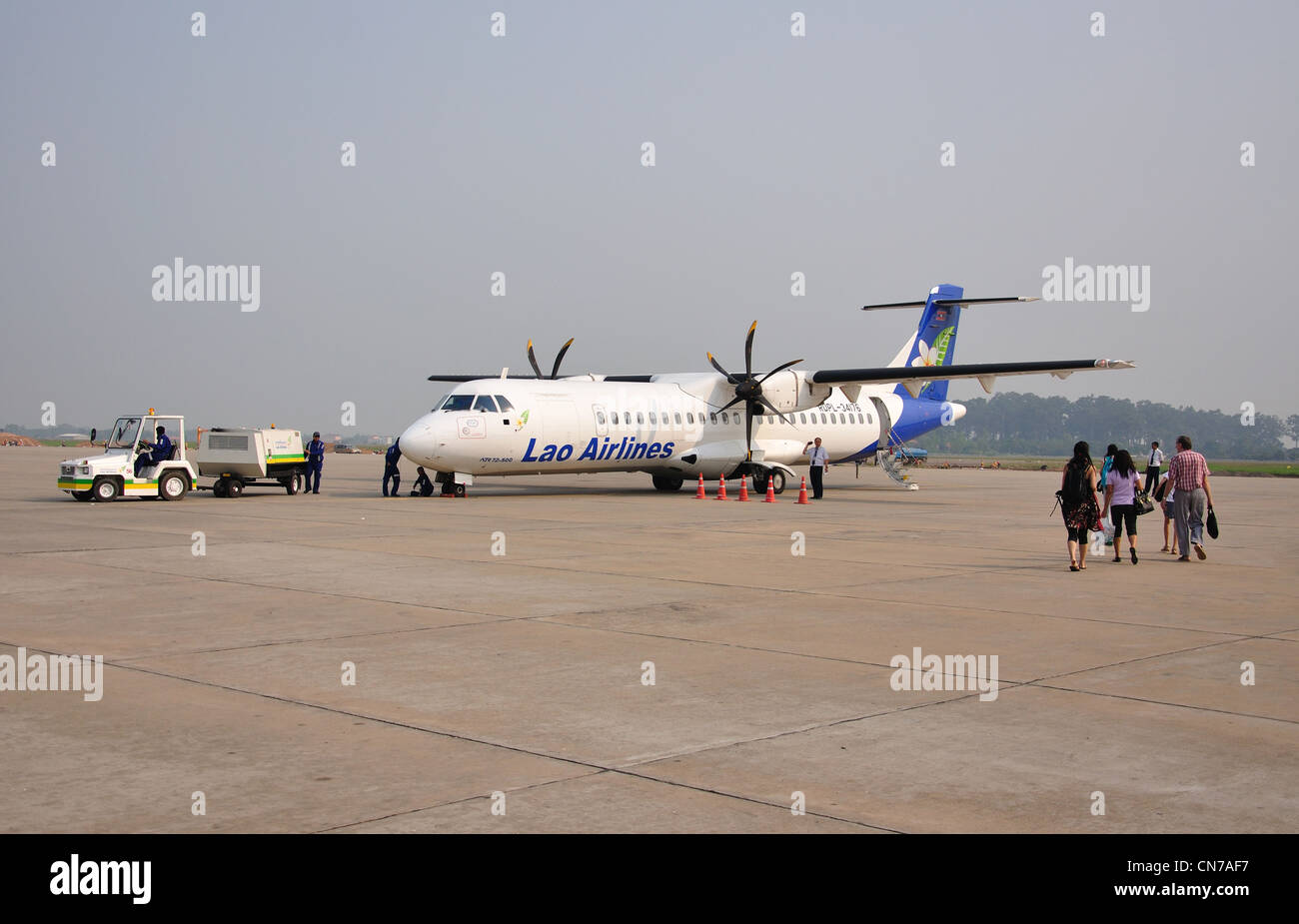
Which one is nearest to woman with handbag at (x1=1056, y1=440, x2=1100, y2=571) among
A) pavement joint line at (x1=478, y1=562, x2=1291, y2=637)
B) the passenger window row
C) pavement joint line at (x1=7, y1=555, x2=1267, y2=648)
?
pavement joint line at (x1=478, y1=562, x2=1291, y2=637)

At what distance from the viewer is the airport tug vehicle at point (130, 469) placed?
24078 mm

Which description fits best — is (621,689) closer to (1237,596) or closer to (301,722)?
(301,722)

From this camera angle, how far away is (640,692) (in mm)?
7207

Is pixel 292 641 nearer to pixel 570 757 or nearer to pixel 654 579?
pixel 570 757

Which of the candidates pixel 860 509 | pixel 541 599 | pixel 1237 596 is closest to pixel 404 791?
pixel 541 599

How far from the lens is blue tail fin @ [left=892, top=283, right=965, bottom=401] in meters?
35.3

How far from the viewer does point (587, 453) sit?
2695 cm

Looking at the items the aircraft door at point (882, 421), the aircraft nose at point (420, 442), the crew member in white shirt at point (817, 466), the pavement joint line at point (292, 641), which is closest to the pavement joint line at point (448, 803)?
the pavement joint line at point (292, 641)

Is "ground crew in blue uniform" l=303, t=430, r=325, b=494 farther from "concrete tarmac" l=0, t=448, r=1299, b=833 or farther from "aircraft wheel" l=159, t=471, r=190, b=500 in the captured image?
"concrete tarmac" l=0, t=448, r=1299, b=833

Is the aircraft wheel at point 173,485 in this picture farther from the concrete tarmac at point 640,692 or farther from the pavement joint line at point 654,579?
the pavement joint line at point 654,579

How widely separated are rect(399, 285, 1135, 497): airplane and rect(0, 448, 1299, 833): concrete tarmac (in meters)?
9.37

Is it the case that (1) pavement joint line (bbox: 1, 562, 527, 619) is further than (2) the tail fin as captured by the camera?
No
